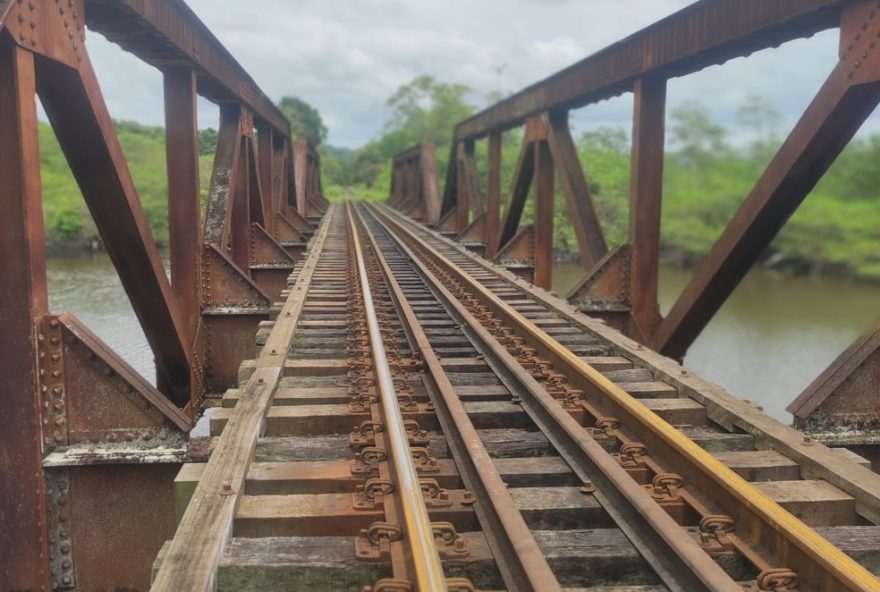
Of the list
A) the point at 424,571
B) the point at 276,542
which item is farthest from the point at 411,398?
the point at 424,571

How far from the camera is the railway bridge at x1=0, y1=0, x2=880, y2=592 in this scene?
2.54 m

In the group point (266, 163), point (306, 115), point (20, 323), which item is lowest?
point (20, 323)

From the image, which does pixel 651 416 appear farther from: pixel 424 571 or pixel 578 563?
pixel 424 571

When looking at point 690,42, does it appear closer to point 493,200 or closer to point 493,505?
point 493,505

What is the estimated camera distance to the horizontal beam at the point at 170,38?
16.1 feet

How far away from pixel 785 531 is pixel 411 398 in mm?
2150

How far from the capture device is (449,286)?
27.7 ft

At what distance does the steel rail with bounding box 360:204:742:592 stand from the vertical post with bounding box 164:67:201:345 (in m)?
3.38

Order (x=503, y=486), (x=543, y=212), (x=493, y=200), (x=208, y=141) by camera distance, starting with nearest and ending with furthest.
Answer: (x=503, y=486) → (x=208, y=141) → (x=543, y=212) → (x=493, y=200)

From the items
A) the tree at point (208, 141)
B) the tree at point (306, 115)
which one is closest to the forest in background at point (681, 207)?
the tree at point (208, 141)

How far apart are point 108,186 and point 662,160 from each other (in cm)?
470

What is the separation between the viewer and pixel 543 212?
1060 cm

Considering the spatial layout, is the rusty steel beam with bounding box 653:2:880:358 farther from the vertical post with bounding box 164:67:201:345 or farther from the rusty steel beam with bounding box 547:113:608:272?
the vertical post with bounding box 164:67:201:345

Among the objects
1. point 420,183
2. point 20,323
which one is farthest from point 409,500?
point 420,183
